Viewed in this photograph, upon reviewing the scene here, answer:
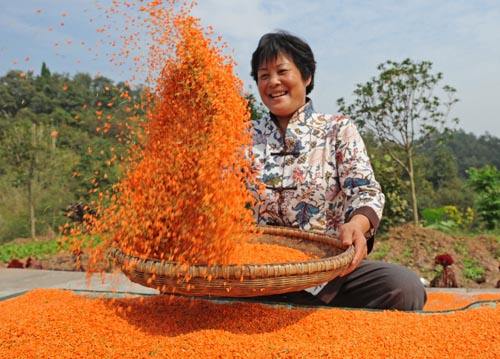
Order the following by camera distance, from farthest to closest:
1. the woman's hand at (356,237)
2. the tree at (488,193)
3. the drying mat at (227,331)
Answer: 1. the tree at (488,193)
2. the woman's hand at (356,237)
3. the drying mat at (227,331)

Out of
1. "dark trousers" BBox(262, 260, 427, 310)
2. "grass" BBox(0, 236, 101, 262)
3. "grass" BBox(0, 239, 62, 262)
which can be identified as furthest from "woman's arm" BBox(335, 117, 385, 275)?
"grass" BBox(0, 239, 62, 262)

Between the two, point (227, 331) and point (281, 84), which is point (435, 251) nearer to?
point (281, 84)

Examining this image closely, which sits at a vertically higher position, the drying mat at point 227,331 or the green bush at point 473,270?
the drying mat at point 227,331

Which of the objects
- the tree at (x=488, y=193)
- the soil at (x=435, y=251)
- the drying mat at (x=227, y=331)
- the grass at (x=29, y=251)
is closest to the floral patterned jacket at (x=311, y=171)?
the drying mat at (x=227, y=331)

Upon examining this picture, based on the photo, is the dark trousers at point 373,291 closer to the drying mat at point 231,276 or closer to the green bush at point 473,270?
the drying mat at point 231,276

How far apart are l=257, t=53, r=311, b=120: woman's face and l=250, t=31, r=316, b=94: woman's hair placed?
0.03 metres

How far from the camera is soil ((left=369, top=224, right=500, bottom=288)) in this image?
18.0 feet

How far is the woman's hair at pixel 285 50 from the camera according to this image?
8.50 feet

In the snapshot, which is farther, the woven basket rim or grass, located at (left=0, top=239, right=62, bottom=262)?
grass, located at (left=0, top=239, right=62, bottom=262)

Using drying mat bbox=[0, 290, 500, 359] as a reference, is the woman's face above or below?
above

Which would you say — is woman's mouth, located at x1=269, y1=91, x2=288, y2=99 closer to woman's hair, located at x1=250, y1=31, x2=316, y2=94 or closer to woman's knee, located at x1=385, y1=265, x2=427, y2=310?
woman's hair, located at x1=250, y1=31, x2=316, y2=94

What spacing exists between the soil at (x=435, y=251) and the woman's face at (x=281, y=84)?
137 inches

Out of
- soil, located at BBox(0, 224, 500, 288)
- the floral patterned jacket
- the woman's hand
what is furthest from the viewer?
soil, located at BBox(0, 224, 500, 288)

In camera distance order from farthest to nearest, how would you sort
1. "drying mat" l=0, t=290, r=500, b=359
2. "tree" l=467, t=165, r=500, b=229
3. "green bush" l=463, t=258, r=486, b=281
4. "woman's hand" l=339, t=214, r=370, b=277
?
"tree" l=467, t=165, r=500, b=229 → "green bush" l=463, t=258, r=486, b=281 → "woman's hand" l=339, t=214, r=370, b=277 → "drying mat" l=0, t=290, r=500, b=359
